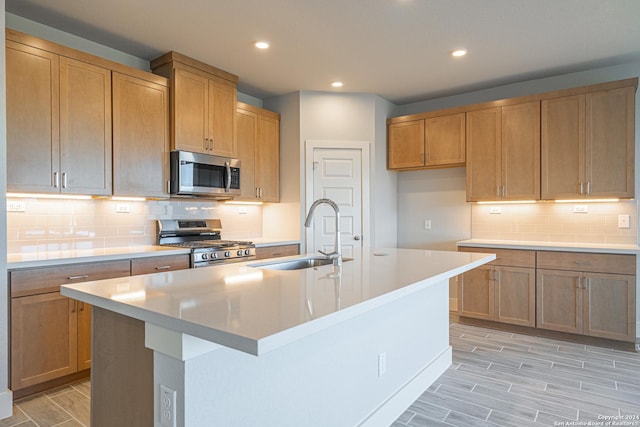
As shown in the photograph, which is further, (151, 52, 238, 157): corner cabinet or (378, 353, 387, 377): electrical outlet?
(151, 52, 238, 157): corner cabinet

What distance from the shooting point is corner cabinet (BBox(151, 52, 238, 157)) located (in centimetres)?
345

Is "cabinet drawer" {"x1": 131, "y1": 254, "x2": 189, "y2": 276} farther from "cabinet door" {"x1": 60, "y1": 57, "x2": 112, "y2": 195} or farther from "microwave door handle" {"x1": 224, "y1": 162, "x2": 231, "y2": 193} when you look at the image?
"microwave door handle" {"x1": 224, "y1": 162, "x2": 231, "y2": 193}

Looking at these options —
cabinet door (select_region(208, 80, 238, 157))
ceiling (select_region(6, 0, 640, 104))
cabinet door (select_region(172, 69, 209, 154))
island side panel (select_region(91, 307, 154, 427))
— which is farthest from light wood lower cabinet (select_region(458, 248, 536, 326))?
island side panel (select_region(91, 307, 154, 427))

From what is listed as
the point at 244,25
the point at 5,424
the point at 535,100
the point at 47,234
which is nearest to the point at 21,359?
the point at 5,424

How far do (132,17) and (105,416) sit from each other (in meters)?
2.63

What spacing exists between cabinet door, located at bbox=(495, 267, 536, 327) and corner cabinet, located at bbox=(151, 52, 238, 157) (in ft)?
9.95

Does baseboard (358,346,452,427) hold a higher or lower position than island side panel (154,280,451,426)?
lower

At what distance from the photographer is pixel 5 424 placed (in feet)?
7.11

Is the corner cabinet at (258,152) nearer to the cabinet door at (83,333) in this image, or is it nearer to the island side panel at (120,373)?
the cabinet door at (83,333)

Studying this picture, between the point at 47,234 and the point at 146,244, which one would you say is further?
the point at 146,244

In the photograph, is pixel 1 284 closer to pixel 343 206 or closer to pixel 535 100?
pixel 343 206

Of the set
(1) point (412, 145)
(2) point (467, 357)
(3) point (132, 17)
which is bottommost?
→ (2) point (467, 357)

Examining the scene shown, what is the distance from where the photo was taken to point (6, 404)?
88.4 inches

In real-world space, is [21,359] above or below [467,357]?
above
